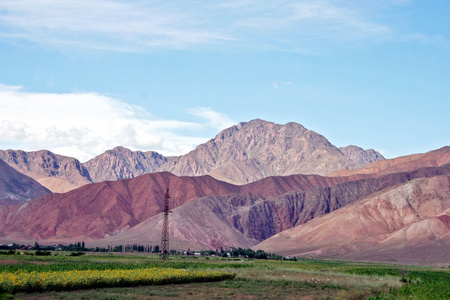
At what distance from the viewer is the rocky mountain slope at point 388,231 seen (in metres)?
155

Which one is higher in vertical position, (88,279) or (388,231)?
(388,231)

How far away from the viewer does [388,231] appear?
590 ft

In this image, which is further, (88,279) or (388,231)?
(388,231)

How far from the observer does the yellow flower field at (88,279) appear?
45.4 metres

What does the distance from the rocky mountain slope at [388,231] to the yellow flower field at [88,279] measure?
95.5 m

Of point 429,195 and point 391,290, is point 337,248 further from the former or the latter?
point 391,290

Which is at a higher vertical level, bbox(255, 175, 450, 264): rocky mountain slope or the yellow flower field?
bbox(255, 175, 450, 264): rocky mountain slope

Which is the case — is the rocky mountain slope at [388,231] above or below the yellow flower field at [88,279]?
above

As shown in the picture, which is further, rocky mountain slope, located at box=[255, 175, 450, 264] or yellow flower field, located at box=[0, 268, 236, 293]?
rocky mountain slope, located at box=[255, 175, 450, 264]

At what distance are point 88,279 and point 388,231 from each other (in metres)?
142

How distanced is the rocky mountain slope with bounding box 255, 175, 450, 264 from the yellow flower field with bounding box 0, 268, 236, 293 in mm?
95474

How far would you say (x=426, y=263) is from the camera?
141 meters

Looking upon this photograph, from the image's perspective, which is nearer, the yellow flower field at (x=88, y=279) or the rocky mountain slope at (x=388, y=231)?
the yellow flower field at (x=88, y=279)

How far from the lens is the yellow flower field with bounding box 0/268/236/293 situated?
4544 centimetres
